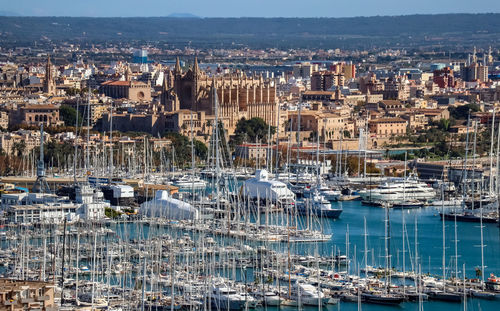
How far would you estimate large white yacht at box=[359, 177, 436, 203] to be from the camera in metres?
30.4

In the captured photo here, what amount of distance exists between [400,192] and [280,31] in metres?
162

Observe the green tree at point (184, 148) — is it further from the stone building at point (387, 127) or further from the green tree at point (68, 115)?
the stone building at point (387, 127)

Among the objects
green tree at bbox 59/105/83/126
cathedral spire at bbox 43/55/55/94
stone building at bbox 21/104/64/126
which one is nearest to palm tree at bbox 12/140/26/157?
stone building at bbox 21/104/64/126

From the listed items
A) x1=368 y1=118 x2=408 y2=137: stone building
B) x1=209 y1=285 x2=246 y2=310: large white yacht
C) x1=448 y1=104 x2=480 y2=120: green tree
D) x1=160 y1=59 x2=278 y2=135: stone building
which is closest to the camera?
x1=209 y1=285 x2=246 y2=310: large white yacht

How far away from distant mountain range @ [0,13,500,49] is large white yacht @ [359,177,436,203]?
116 m

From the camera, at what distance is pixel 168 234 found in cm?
2233

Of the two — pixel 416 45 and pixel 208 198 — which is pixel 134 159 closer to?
pixel 208 198

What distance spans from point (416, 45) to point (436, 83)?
79.2 metres

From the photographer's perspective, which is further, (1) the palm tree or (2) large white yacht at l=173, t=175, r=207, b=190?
(1) the palm tree

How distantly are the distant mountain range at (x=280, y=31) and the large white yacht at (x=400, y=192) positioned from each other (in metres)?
116

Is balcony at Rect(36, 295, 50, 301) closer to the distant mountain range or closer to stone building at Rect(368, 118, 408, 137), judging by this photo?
stone building at Rect(368, 118, 408, 137)

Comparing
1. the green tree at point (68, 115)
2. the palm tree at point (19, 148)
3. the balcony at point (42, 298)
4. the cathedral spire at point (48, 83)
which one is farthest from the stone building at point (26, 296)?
the cathedral spire at point (48, 83)

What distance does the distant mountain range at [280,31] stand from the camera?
158 meters

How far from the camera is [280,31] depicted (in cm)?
19188
